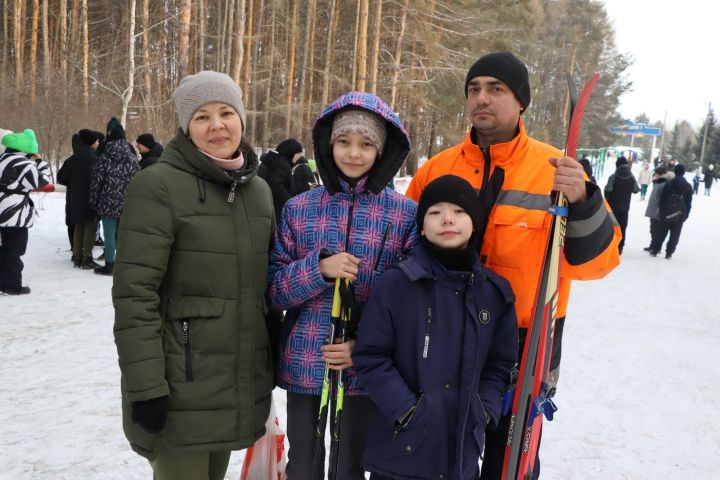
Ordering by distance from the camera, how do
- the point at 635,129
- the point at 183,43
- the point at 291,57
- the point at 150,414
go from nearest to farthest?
the point at 150,414 → the point at 183,43 → the point at 291,57 → the point at 635,129

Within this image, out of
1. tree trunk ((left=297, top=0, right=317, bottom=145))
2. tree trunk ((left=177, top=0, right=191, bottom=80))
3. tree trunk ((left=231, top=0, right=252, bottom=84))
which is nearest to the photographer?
tree trunk ((left=177, top=0, right=191, bottom=80))

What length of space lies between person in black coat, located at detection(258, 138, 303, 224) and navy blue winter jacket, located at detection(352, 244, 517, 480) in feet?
17.0

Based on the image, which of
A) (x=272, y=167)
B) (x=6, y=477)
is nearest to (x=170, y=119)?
(x=272, y=167)

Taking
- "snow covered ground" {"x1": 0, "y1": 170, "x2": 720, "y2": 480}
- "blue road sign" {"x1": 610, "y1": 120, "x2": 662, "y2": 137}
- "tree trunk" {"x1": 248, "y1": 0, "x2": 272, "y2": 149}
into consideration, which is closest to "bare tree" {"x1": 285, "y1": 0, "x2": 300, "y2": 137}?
"tree trunk" {"x1": 248, "y1": 0, "x2": 272, "y2": 149}

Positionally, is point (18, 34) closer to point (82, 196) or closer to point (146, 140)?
point (82, 196)

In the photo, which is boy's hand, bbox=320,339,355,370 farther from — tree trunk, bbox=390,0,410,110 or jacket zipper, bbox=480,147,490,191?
tree trunk, bbox=390,0,410,110

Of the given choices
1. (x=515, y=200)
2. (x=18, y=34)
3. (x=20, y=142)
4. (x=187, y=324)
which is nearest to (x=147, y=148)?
(x=20, y=142)

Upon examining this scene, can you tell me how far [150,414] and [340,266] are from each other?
0.77 m

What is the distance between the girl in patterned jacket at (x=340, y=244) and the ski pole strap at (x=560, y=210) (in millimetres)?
507

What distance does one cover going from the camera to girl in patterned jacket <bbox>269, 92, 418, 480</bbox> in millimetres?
1994

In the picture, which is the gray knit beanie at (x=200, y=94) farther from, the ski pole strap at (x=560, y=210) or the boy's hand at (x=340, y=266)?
the ski pole strap at (x=560, y=210)

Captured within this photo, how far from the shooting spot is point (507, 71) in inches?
83.0

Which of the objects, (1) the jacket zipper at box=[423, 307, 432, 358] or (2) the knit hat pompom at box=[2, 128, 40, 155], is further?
(2) the knit hat pompom at box=[2, 128, 40, 155]

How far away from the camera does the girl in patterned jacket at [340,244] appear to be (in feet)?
6.54
